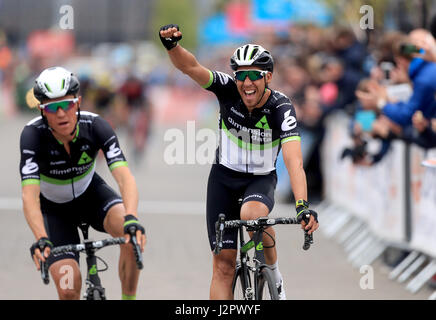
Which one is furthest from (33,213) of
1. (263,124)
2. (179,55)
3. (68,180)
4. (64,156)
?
(263,124)

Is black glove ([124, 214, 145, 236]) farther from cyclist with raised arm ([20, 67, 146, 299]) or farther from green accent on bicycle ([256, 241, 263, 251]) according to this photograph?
green accent on bicycle ([256, 241, 263, 251])

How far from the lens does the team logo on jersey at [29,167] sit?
6.03 metres

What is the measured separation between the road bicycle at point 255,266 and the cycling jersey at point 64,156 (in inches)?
32.0

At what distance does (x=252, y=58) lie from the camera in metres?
6.19

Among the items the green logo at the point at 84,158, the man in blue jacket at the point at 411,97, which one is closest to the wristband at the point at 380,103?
the man in blue jacket at the point at 411,97

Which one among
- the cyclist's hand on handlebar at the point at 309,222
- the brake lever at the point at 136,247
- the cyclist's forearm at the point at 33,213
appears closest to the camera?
the brake lever at the point at 136,247

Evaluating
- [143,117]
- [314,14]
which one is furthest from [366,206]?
[314,14]

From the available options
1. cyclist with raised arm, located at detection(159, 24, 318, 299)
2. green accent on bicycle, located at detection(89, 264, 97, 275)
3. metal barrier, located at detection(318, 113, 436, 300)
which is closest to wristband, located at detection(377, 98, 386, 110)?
metal barrier, located at detection(318, 113, 436, 300)

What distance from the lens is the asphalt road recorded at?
873 cm

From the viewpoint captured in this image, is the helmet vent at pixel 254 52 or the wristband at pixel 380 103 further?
the wristband at pixel 380 103

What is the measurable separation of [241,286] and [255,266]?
27cm

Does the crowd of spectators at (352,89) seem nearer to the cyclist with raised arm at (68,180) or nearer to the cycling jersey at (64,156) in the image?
the cyclist with raised arm at (68,180)

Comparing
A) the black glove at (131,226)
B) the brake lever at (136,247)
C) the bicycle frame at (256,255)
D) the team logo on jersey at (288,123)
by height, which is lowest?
the brake lever at (136,247)

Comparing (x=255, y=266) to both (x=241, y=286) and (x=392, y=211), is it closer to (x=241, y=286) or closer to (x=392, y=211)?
(x=241, y=286)
